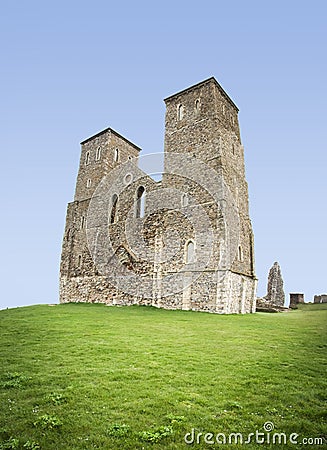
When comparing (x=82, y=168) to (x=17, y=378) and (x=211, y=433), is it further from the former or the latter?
(x=211, y=433)

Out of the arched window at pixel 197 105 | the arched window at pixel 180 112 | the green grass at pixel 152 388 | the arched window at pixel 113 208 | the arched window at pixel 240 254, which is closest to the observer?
the green grass at pixel 152 388

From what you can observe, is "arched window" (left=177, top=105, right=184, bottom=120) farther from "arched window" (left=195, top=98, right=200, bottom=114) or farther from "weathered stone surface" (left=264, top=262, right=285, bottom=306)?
"weathered stone surface" (left=264, top=262, right=285, bottom=306)

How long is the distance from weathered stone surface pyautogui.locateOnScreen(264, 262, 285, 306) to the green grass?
28.1 meters

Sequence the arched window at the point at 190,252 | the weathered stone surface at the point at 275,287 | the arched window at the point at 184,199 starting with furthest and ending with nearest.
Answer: the weathered stone surface at the point at 275,287 → the arched window at the point at 184,199 → the arched window at the point at 190,252

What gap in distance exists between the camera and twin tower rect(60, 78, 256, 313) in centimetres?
2384

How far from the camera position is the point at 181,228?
25812 mm

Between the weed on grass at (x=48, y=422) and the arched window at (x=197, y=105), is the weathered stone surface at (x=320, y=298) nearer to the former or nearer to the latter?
the arched window at (x=197, y=105)

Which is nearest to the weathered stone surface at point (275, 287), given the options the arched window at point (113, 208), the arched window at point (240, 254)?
the arched window at point (240, 254)

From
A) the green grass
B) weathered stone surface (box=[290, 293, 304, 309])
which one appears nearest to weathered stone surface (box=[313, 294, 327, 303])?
weathered stone surface (box=[290, 293, 304, 309])

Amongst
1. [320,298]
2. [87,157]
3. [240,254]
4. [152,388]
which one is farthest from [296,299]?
[152,388]

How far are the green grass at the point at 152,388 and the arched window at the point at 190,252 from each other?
1140 cm

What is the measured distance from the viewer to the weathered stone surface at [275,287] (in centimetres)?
4012

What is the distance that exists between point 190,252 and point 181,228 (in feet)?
6.69

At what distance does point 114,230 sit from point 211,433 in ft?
88.7
